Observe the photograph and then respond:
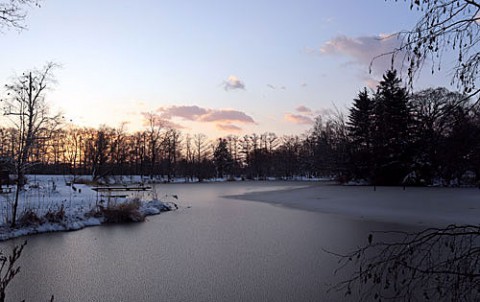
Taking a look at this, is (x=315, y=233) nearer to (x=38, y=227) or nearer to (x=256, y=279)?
(x=256, y=279)

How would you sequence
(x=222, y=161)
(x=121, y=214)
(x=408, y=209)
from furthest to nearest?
(x=222, y=161)
(x=408, y=209)
(x=121, y=214)

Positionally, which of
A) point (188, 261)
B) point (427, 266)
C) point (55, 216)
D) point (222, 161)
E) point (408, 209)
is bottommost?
point (188, 261)

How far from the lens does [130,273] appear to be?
21.4ft

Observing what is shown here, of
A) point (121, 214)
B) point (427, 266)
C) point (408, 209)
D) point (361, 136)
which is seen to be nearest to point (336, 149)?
point (361, 136)

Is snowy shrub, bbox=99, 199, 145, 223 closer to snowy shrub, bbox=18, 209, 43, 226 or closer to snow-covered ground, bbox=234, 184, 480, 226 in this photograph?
snowy shrub, bbox=18, 209, 43, 226

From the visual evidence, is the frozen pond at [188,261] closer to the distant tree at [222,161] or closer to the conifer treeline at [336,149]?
the conifer treeline at [336,149]

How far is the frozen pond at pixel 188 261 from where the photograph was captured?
546 cm

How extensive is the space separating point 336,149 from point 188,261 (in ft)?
104

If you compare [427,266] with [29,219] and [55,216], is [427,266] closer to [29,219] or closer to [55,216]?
[29,219]

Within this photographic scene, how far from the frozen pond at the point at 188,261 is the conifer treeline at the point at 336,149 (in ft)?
7.43

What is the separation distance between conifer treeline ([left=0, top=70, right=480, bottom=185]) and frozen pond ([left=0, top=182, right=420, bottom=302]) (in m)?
2.27

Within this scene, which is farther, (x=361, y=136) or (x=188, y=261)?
(x=361, y=136)

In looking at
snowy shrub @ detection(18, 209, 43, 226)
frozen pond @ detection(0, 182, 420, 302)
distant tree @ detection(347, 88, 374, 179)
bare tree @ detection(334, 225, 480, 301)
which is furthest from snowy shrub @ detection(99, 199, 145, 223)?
distant tree @ detection(347, 88, 374, 179)

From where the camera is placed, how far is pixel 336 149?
37.2 metres
